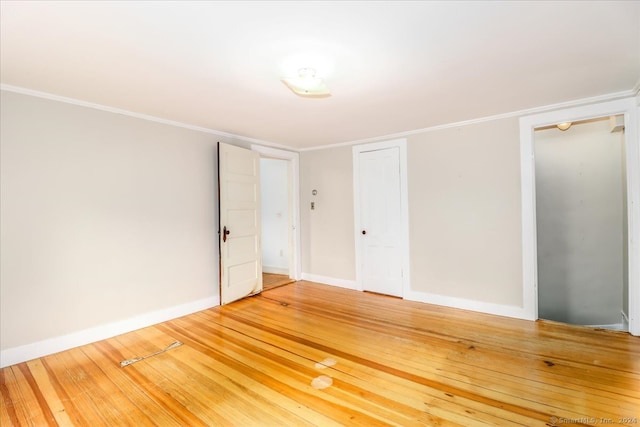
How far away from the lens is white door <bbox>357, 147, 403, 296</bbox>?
422 cm

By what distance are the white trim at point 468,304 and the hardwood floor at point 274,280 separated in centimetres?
212

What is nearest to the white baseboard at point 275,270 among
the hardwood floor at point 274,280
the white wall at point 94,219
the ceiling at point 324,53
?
the hardwood floor at point 274,280

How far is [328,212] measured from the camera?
496 centimetres

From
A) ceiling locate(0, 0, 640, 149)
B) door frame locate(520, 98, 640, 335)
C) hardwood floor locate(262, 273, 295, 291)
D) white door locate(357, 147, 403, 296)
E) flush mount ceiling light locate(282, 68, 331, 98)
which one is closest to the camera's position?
ceiling locate(0, 0, 640, 149)

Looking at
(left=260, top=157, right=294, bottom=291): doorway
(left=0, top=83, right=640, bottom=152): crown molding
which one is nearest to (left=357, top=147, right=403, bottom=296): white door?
(left=0, top=83, right=640, bottom=152): crown molding

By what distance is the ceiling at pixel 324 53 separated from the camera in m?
1.55

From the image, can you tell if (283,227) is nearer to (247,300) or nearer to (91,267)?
(247,300)

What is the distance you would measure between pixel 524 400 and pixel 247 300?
3.28 meters

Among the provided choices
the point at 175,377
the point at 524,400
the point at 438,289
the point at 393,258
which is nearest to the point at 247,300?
the point at 175,377

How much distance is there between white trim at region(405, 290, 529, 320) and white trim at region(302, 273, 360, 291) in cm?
93

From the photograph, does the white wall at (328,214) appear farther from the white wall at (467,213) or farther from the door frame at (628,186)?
the door frame at (628,186)

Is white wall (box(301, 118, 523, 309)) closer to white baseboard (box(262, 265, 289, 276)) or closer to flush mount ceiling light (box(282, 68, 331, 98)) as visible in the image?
flush mount ceiling light (box(282, 68, 331, 98))

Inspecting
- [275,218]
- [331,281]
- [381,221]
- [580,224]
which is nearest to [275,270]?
[275,218]

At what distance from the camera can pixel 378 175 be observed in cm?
439
